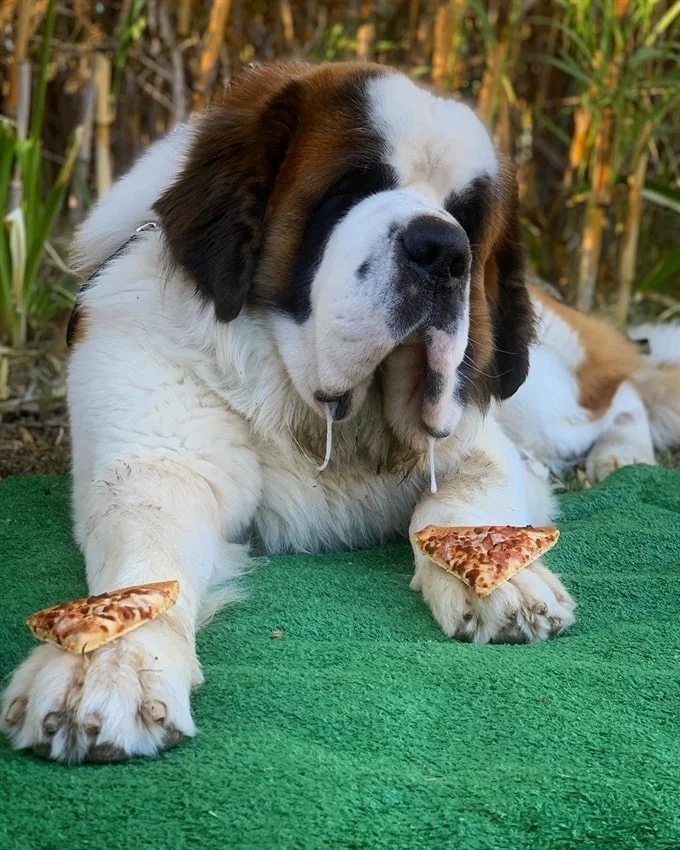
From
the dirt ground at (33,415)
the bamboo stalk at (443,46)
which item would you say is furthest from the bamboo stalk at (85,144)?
the bamboo stalk at (443,46)

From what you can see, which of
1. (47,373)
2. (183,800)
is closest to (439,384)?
(183,800)

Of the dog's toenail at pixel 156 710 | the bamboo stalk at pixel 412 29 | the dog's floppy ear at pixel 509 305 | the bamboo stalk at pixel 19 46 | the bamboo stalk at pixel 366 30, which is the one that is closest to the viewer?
the dog's toenail at pixel 156 710

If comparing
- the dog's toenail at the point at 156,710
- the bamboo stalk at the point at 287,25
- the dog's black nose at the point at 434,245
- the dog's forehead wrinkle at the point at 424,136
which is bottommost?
the dog's toenail at the point at 156,710

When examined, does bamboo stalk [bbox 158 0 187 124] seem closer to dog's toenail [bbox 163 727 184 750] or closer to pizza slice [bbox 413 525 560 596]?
pizza slice [bbox 413 525 560 596]

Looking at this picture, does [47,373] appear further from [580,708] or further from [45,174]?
[580,708]

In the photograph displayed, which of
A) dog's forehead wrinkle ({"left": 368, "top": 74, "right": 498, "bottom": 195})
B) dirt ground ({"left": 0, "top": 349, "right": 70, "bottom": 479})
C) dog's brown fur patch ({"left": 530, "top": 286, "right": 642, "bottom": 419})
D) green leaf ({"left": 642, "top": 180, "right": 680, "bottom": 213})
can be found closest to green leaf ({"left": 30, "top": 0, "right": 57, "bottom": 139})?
dirt ground ({"left": 0, "top": 349, "right": 70, "bottom": 479})

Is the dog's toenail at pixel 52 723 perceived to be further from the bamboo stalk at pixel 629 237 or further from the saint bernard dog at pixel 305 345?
the bamboo stalk at pixel 629 237

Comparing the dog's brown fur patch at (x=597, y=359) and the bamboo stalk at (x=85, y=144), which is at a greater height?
the bamboo stalk at (x=85, y=144)

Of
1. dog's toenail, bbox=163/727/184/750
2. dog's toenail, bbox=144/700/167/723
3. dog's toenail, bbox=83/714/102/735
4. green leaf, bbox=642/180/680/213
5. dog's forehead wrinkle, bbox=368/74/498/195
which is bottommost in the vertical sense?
green leaf, bbox=642/180/680/213
